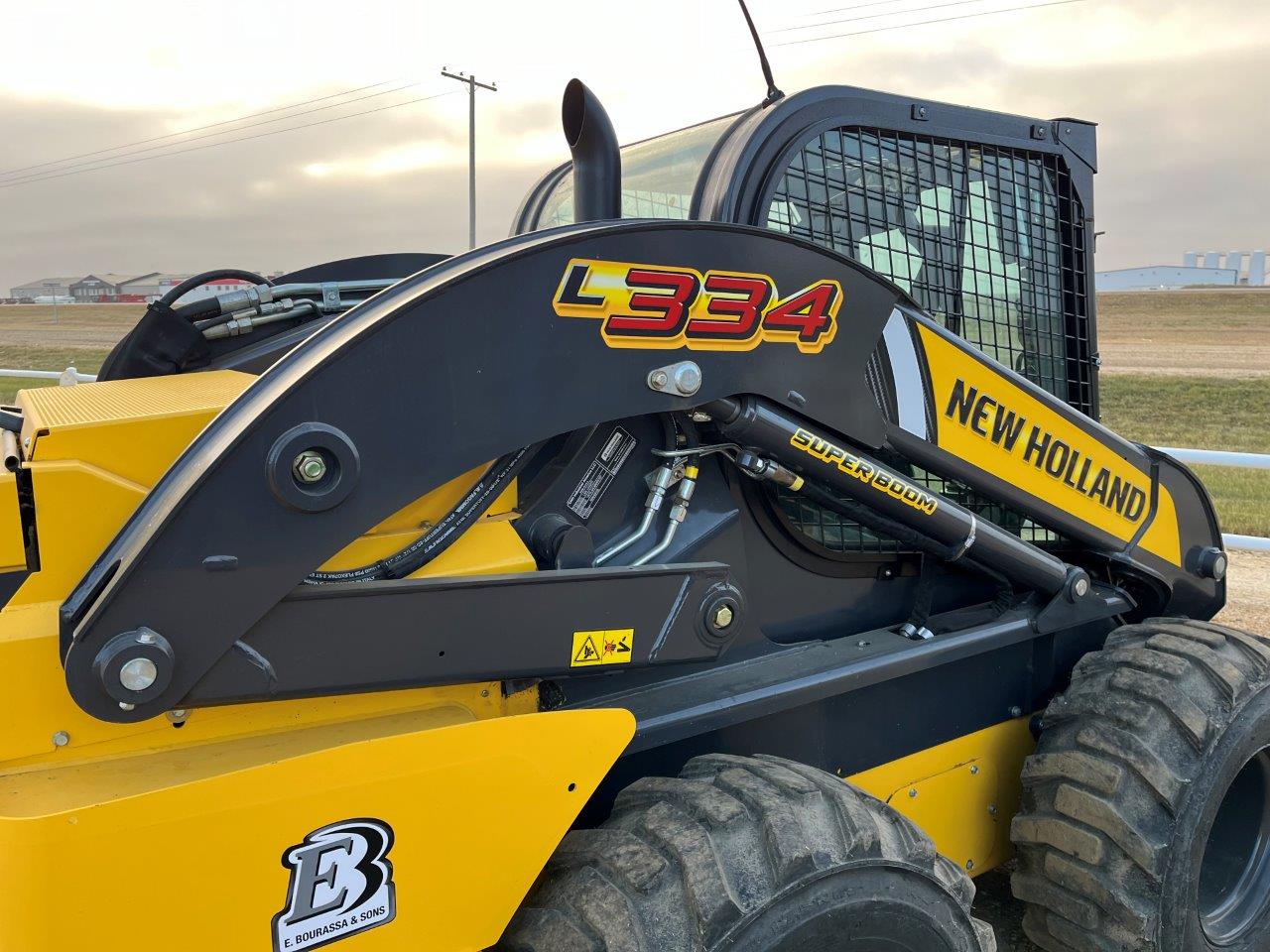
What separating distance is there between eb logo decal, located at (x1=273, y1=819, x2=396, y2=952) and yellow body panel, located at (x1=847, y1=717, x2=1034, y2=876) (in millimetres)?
1297

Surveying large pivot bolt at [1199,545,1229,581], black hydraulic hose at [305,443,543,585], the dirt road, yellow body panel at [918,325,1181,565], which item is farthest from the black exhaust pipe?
the dirt road

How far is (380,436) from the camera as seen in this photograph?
5.70 ft

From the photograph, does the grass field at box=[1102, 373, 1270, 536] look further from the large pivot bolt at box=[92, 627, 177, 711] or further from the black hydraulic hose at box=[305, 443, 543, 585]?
the large pivot bolt at box=[92, 627, 177, 711]

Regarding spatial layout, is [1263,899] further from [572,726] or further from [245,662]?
[245,662]

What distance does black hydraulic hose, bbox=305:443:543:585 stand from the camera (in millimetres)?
1863

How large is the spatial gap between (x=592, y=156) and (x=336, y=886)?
4.90 feet

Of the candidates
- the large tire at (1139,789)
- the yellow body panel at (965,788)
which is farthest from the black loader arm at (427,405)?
the large tire at (1139,789)

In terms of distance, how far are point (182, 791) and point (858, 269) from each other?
63.8 inches

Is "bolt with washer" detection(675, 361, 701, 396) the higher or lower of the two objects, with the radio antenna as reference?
lower

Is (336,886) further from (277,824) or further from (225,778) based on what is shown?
(225,778)

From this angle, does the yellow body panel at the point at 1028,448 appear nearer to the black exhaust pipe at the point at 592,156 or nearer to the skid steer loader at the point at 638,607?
the skid steer loader at the point at 638,607

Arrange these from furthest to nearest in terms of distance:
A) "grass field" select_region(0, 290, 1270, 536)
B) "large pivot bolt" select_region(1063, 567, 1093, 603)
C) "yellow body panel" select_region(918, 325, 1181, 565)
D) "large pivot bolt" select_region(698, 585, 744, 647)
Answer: "grass field" select_region(0, 290, 1270, 536)
"large pivot bolt" select_region(1063, 567, 1093, 603)
"yellow body panel" select_region(918, 325, 1181, 565)
"large pivot bolt" select_region(698, 585, 744, 647)

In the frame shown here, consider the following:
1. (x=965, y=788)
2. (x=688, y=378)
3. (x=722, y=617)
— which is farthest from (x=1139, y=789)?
(x=688, y=378)

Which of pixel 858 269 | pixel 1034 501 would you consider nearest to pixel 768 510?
pixel 858 269
